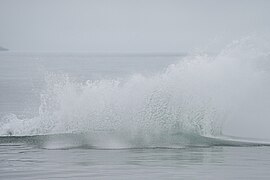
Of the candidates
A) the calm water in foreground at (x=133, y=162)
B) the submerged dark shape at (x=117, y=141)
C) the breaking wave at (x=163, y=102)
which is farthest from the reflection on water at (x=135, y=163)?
the breaking wave at (x=163, y=102)

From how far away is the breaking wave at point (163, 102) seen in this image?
72.3 feet

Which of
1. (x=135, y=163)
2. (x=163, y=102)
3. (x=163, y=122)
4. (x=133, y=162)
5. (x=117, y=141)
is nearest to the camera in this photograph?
(x=135, y=163)

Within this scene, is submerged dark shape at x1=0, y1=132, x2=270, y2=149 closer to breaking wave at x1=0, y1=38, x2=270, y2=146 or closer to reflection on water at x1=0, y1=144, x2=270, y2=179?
breaking wave at x1=0, y1=38, x2=270, y2=146

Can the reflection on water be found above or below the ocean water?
below

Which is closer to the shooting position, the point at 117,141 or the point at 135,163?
the point at 135,163

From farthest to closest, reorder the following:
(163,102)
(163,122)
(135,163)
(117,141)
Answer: (163,102) < (163,122) < (117,141) < (135,163)

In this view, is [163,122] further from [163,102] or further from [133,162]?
[133,162]

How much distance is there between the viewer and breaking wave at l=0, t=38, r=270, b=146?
22.0m

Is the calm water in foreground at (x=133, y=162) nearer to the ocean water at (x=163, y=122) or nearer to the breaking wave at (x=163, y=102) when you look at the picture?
the ocean water at (x=163, y=122)

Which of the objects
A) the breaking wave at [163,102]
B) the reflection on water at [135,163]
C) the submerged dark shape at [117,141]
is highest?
the breaking wave at [163,102]

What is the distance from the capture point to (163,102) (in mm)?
22406

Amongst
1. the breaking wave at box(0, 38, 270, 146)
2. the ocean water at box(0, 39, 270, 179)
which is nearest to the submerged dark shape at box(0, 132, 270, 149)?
the ocean water at box(0, 39, 270, 179)

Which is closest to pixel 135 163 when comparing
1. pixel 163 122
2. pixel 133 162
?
pixel 133 162

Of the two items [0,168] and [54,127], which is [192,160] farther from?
[54,127]
